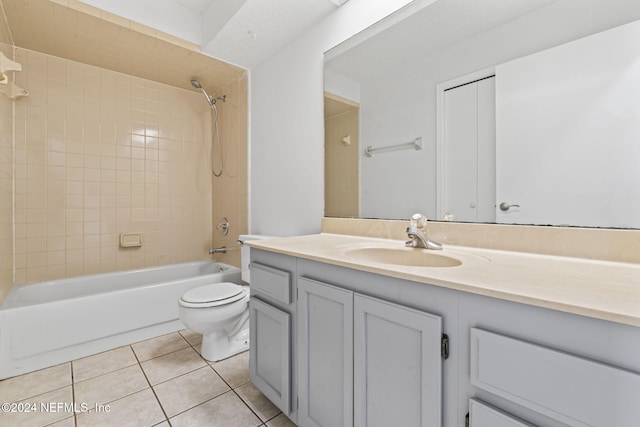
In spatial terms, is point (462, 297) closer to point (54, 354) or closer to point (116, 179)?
point (54, 354)

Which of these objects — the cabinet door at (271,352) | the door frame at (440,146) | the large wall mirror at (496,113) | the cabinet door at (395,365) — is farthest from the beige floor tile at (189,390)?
the door frame at (440,146)

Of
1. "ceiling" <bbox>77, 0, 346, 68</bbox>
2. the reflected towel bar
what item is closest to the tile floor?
the reflected towel bar

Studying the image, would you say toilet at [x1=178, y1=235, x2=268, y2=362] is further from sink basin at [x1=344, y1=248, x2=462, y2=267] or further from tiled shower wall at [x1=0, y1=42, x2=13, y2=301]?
tiled shower wall at [x1=0, y1=42, x2=13, y2=301]

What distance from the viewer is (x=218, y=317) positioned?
167 centimetres

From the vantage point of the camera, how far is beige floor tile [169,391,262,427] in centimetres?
125

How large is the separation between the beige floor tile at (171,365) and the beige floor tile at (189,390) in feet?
0.18

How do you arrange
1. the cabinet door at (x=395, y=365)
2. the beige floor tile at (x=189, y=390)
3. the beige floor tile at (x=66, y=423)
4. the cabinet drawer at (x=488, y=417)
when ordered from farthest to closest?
the beige floor tile at (x=189, y=390)
the beige floor tile at (x=66, y=423)
the cabinet door at (x=395, y=365)
the cabinet drawer at (x=488, y=417)

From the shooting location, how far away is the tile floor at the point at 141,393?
1.28 meters

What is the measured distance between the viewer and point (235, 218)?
271 cm

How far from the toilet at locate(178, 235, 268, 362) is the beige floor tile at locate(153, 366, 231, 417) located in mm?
173

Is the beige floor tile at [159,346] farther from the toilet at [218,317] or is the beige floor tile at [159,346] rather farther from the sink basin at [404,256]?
the sink basin at [404,256]

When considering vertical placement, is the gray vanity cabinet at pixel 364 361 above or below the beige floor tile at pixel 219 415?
above

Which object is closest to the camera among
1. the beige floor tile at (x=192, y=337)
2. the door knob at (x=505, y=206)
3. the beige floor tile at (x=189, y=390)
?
the door knob at (x=505, y=206)

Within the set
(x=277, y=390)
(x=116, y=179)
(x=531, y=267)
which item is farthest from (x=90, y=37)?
(x=531, y=267)
